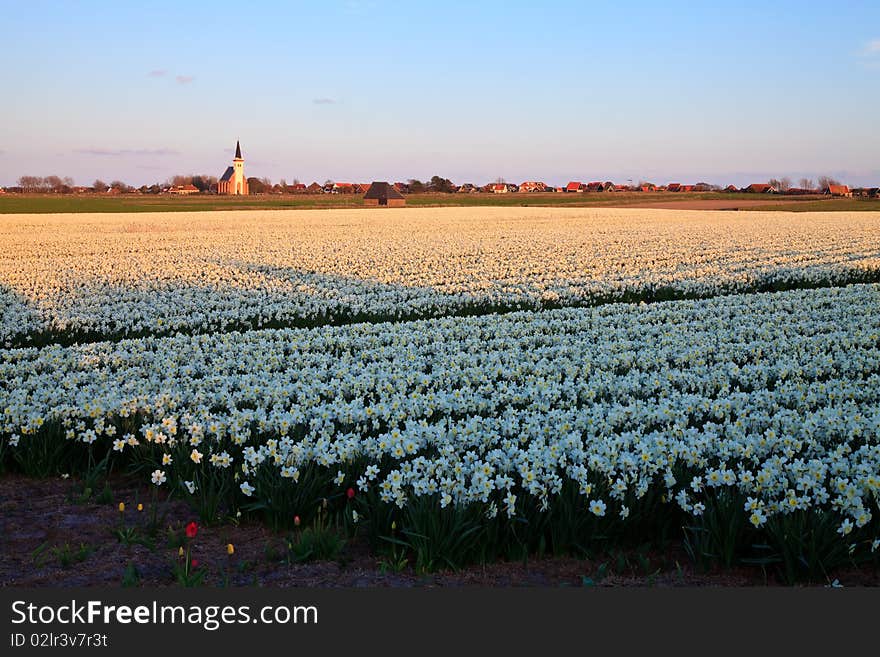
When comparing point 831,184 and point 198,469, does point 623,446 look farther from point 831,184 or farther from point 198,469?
point 831,184

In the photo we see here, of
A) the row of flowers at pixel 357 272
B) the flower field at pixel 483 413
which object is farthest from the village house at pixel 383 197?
the flower field at pixel 483 413

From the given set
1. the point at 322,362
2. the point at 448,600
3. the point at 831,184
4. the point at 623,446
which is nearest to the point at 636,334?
the point at 322,362

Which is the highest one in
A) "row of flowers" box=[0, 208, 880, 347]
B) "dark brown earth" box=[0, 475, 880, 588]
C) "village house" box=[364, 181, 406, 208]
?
"village house" box=[364, 181, 406, 208]

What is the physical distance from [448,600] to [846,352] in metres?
9.32

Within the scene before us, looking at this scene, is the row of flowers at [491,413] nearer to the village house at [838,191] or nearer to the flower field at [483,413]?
the flower field at [483,413]

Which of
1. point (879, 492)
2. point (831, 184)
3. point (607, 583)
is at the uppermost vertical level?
point (831, 184)

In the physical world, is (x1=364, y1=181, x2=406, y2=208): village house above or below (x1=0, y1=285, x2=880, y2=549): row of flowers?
above

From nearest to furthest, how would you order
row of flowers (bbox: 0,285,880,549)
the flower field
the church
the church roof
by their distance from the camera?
the flower field < row of flowers (bbox: 0,285,880,549) < the church roof < the church

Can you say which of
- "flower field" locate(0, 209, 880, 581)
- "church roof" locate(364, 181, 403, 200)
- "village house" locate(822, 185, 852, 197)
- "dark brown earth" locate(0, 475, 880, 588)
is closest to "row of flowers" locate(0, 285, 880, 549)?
"flower field" locate(0, 209, 880, 581)

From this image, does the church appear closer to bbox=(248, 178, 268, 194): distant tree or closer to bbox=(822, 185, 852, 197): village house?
bbox=(248, 178, 268, 194): distant tree

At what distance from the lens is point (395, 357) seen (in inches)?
456

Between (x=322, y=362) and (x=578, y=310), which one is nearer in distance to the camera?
(x=322, y=362)

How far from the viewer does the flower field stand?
5.88 meters

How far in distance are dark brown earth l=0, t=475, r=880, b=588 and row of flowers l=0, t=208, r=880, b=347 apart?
9.17m
